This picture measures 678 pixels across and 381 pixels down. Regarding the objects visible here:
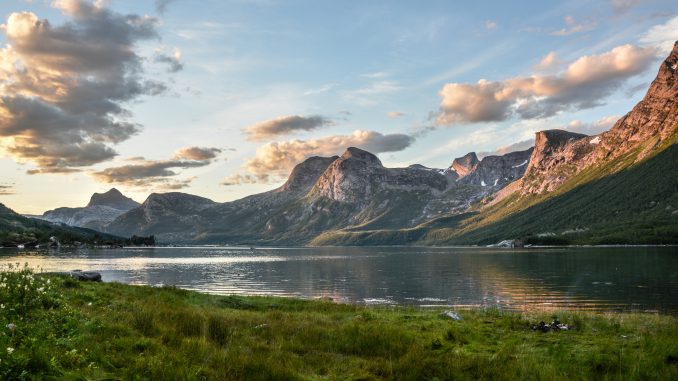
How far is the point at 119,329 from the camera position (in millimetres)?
18016

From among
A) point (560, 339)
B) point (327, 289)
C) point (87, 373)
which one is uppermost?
point (87, 373)

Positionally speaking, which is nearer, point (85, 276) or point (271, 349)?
point (271, 349)

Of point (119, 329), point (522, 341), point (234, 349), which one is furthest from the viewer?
point (522, 341)

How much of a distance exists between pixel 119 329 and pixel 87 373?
6.59m

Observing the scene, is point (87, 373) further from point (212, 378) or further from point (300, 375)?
point (300, 375)

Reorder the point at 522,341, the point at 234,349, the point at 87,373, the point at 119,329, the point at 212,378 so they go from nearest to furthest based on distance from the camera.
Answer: the point at 87,373 < the point at 212,378 < the point at 234,349 < the point at 119,329 < the point at 522,341

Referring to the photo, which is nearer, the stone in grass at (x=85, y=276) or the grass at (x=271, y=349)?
the grass at (x=271, y=349)

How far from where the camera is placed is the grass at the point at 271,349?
12883 millimetres

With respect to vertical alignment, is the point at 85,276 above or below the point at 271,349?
below

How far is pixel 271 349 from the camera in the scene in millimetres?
16922

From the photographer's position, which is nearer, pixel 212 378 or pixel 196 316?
pixel 212 378

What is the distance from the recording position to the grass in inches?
507

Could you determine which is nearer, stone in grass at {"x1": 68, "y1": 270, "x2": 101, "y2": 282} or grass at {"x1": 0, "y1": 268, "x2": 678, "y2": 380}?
grass at {"x1": 0, "y1": 268, "x2": 678, "y2": 380}

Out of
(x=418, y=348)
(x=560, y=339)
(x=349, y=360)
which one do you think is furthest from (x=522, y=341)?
(x=349, y=360)
